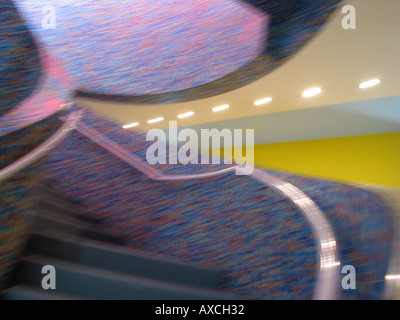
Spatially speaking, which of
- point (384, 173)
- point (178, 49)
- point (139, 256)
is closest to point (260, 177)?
point (139, 256)

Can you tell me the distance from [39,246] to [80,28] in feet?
13.8

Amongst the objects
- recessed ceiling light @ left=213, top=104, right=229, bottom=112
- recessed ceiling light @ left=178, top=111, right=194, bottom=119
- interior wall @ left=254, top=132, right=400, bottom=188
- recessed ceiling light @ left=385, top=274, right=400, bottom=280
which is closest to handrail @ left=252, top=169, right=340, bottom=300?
recessed ceiling light @ left=385, top=274, right=400, bottom=280

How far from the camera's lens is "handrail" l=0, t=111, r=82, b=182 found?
2.17 metres

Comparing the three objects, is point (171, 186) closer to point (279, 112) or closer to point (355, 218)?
point (355, 218)

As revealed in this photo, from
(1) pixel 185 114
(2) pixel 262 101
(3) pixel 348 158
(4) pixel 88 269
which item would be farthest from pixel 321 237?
(3) pixel 348 158

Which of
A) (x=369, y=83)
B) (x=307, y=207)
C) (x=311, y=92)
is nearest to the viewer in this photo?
(x=307, y=207)

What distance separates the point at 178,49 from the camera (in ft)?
18.9

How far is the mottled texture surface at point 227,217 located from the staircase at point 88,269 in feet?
0.62

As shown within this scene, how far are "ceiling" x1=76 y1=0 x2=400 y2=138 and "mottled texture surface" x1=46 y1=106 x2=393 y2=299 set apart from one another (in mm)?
1543

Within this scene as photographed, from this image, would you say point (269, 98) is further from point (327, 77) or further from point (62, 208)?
point (62, 208)

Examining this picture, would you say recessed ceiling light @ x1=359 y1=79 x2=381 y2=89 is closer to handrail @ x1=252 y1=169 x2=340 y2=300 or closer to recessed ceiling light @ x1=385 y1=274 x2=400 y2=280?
handrail @ x1=252 y1=169 x2=340 y2=300

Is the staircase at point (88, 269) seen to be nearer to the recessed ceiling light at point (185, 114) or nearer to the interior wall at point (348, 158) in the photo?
the recessed ceiling light at point (185, 114)

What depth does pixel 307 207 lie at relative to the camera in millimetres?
2664

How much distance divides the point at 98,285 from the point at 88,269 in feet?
0.66
